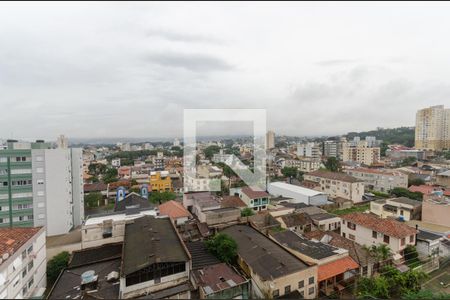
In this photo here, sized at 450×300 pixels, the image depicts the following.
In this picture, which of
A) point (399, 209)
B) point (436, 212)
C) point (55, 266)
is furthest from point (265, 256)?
point (436, 212)

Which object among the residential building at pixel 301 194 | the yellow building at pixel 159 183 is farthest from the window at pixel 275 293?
the yellow building at pixel 159 183

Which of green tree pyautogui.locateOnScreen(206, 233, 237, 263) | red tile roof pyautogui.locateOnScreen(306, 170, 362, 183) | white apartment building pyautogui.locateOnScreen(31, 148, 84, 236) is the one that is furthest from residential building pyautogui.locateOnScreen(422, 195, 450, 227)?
white apartment building pyautogui.locateOnScreen(31, 148, 84, 236)

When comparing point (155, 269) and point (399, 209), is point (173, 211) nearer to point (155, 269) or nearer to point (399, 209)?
point (155, 269)

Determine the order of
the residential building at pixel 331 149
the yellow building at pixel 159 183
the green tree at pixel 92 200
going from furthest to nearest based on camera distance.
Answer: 1. the residential building at pixel 331 149
2. the yellow building at pixel 159 183
3. the green tree at pixel 92 200

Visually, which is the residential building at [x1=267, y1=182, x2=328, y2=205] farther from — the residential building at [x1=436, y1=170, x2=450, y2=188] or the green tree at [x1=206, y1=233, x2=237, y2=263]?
the residential building at [x1=436, y1=170, x2=450, y2=188]

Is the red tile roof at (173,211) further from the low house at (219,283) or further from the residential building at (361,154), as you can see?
the residential building at (361,154)

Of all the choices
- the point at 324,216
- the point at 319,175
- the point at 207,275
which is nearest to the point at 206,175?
the point at 319,175

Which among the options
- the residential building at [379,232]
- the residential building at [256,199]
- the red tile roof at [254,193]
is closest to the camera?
the residential building at [379,232]
